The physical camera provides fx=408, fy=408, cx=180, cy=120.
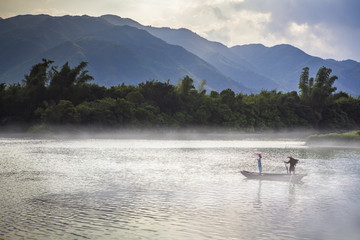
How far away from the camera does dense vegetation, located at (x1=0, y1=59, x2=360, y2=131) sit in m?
132

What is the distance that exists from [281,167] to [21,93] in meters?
110

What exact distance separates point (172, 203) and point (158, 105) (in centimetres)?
12737

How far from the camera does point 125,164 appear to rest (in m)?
51.4

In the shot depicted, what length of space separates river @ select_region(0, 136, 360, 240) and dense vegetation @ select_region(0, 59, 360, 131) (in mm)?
84389

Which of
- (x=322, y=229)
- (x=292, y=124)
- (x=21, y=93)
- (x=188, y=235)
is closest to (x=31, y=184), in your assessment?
(x=188, y=235)

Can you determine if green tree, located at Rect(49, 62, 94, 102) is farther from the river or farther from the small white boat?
the small white boat

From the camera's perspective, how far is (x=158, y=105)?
154 meters

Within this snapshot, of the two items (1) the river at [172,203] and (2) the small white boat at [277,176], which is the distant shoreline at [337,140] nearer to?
(1) the river at [172,203]

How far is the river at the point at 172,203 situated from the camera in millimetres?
19875

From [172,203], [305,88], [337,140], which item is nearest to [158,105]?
[305,88]

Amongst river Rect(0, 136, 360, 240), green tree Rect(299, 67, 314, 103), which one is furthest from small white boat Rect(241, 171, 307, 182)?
green tree Rect(299, 67, 314, 103)

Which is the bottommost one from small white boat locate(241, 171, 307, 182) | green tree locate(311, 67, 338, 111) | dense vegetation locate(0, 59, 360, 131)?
small white boat locate(241, 171, 307, 182)

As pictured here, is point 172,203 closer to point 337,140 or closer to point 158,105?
point 337,140

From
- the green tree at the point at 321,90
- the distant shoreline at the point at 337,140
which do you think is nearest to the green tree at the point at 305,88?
the green tree at the point at 321,90
